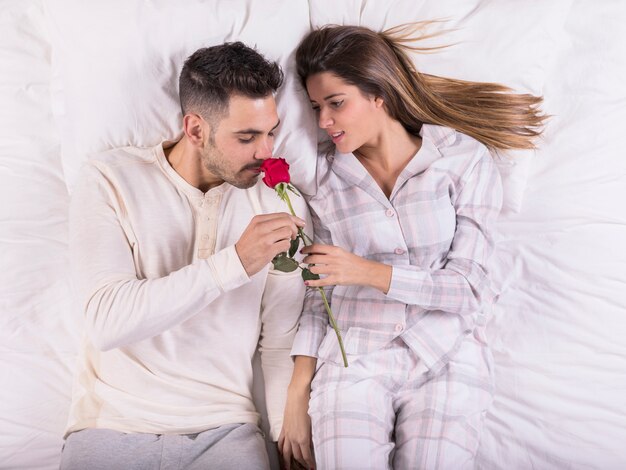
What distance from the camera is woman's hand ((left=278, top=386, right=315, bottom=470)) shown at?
5.38 feet

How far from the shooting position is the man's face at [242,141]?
1.55 meters

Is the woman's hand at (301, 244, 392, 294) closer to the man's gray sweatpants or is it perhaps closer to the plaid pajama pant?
the plaid pajama pant

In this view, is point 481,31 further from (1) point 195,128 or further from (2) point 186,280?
(2) point 186,280

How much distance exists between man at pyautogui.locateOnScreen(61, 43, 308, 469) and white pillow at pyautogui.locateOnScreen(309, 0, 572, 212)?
404 mm

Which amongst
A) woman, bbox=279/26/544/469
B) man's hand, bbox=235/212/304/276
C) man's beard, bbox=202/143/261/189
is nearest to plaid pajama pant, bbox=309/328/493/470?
woman, bbox=279/26/544/469

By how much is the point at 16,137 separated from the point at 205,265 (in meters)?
0.76

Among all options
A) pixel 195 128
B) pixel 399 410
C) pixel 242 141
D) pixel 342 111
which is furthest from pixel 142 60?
pixel 399 410

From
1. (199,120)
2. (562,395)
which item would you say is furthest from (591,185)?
(199,120)

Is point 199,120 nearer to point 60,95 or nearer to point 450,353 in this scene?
point 60,95

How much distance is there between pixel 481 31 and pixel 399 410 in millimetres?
1018

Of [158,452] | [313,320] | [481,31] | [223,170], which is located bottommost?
[158,452]

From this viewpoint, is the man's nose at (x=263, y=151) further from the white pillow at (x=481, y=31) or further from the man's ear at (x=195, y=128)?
the white pillow at (x=481, y=31)

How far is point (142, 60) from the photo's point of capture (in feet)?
5.56

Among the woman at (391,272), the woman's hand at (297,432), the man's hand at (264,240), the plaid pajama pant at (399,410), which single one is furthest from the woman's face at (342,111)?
the woman's hand at (297,432)
